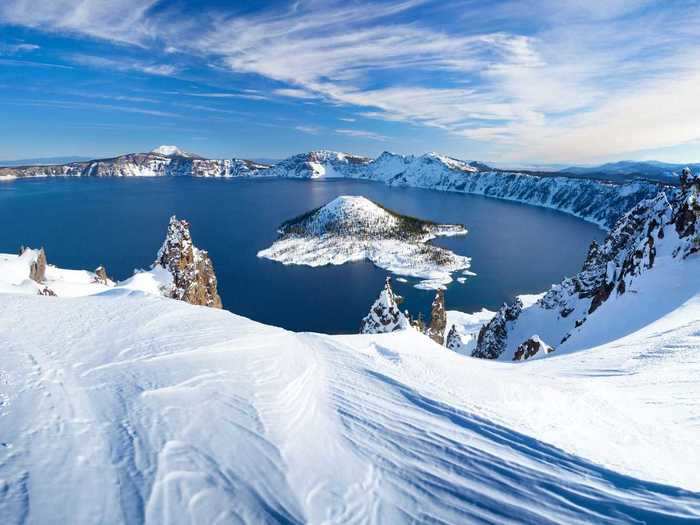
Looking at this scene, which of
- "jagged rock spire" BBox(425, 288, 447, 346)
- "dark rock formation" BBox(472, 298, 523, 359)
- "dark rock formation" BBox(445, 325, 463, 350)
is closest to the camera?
"dark rock formation" BBox(472, 298, 523, 359)

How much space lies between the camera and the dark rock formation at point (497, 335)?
4567 centimetres

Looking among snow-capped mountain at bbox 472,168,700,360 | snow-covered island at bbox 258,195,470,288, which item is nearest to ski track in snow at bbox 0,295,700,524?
snow-capped mountain at bbox 472,168,700,360

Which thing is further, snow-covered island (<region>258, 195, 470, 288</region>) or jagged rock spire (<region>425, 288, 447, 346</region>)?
snow-covered island (<region>258, 195, 470, 288</region>)

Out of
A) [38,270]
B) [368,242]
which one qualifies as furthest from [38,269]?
[368,242]

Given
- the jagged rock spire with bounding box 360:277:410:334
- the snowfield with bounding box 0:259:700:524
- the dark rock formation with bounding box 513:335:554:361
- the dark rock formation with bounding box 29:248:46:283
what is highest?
the snowfield with bounding box 0:259:700:524

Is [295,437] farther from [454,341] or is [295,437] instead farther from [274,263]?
[274,263]

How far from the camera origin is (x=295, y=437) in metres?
6.89

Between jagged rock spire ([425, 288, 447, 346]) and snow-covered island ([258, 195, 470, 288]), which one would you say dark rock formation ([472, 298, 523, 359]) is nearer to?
jagged rock spire ([425, 288, 447, 346])

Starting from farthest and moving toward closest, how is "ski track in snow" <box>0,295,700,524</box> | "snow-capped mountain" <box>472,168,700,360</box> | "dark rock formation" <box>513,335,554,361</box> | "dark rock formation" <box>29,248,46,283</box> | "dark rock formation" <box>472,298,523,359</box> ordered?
"dark rock formation" <box>472,298,523,359</box> < "dark rock formation" <box>29,248,46,283</box> < "dark rock formation" <box>513,335,554,361</box> < "snow-capped mountain" <box>472,168,700,360</box> < "ski track in snow" <box>0,295,700,524</box>

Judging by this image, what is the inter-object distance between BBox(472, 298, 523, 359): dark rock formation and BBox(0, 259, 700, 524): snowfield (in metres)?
35.2

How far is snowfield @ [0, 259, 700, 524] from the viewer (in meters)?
5.27

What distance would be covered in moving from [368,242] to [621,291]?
108301 millimetres

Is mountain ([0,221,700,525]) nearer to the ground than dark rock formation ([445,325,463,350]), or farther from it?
farther from it

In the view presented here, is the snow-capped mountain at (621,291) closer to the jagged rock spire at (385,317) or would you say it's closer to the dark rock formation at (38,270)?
the jagged rock spire at (385,317)
